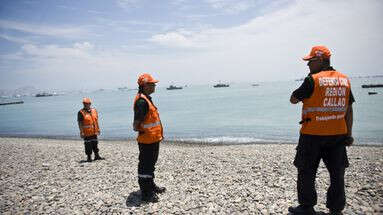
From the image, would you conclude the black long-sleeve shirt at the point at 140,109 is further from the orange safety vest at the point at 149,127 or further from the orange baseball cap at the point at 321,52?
the orange baseball cap at the point at 321,52

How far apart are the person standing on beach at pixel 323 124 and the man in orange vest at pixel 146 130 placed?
9.32 feet

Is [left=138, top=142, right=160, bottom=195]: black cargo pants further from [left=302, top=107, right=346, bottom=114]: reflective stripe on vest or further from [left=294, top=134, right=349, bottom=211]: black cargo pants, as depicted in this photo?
[left=302, top=107, right=346, bottom=114]: reflective stripe on vest

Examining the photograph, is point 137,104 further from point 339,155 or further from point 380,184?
point 380,184

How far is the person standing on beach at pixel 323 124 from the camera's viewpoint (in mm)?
4312

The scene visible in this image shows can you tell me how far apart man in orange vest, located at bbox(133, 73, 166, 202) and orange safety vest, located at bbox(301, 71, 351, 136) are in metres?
3.04

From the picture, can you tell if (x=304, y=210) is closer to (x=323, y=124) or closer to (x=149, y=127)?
(x=323, y=124)

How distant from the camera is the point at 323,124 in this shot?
437cm

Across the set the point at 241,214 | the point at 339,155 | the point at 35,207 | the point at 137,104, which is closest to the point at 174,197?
the point at 241,214

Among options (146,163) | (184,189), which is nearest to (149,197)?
(146,163)

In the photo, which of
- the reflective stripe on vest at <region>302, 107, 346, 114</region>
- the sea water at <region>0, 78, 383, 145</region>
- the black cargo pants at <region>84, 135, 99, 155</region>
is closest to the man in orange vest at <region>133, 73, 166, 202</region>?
the reflective stripe on vest at <region>302, 107, 346, 114</region>

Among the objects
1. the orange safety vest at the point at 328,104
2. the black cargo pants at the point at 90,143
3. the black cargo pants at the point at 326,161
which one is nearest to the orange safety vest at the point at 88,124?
the black cargo pants at the point at 90,143

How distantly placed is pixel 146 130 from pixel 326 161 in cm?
347

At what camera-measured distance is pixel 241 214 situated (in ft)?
16.9

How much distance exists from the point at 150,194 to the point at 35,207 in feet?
8.62
